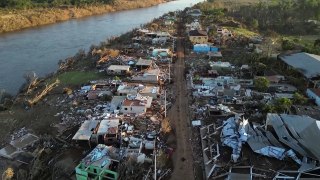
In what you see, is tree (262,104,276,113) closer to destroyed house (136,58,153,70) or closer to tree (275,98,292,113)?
tree (275,98,292,113)

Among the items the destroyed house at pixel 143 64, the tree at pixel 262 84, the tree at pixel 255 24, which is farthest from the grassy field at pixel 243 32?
the tree at pixel 262 84

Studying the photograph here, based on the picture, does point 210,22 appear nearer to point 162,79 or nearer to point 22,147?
point 162,79

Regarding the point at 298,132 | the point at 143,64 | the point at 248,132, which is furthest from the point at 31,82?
the point at 298,132

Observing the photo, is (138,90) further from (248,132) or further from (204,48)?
(204,48)

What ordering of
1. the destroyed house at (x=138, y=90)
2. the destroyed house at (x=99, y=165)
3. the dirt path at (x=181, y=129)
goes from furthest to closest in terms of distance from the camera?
the destroyed house at (x=138, y=90) < the dirt path at (x=181, y=129) < the destroyed house at (x=99, y=165)

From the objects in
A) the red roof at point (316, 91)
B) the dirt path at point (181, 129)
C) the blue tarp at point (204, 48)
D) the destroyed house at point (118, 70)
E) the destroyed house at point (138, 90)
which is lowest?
the dirt path at point (181, 129)

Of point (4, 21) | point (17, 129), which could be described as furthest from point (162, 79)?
point (4, 21)

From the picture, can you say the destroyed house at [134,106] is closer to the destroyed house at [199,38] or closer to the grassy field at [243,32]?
the destroyed house at [199,38]
